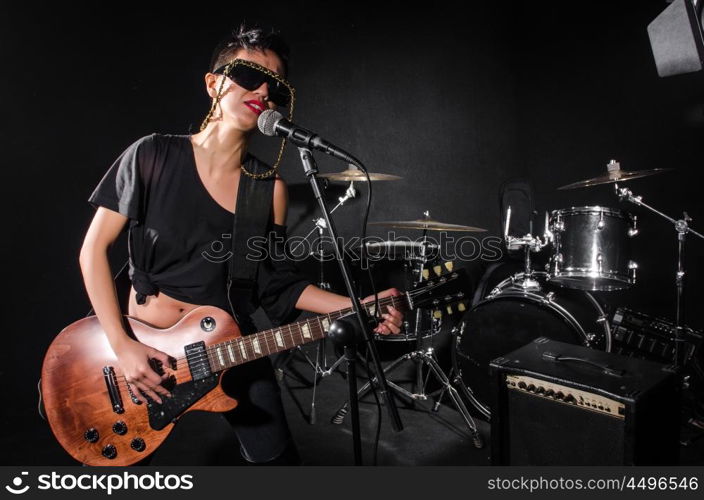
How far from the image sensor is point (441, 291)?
6.33 ft

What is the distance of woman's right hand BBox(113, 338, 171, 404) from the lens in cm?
176

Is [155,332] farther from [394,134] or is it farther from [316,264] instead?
[394,134]

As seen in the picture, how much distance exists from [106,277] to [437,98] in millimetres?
4103

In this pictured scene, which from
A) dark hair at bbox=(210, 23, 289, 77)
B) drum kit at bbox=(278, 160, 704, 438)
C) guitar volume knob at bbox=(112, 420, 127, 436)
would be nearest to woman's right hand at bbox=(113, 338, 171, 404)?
guitar volume knob at bbox=(112, 420, 127, 436)

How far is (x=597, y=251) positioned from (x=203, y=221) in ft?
8.92

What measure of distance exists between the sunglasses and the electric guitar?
0.89 m

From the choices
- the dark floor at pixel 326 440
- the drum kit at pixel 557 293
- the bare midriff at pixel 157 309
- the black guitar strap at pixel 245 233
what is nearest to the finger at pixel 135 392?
the bare midriff at pixel 157 309

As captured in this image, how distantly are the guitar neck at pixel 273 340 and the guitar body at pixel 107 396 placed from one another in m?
0.06

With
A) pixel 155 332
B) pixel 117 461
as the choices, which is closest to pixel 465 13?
pixel 155 332

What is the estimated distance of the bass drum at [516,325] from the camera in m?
3.41

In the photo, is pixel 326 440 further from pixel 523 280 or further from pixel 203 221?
pixel 203 221

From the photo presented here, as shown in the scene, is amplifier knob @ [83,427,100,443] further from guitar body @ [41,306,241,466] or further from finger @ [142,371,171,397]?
finger @ [142,371,171,397]

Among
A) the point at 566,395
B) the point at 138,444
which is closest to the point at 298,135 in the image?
the point at 138,444

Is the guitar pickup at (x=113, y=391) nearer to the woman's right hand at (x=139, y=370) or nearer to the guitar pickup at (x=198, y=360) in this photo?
the woman's right hand at (x=139, y=370)
